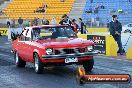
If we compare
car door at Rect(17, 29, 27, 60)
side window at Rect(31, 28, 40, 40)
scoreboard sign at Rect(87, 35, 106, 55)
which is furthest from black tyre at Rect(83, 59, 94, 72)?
scoreboard sign at Rect(87, 35, 106, 55)

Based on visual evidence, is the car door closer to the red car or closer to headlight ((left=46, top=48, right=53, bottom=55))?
the red car

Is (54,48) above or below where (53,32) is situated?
below

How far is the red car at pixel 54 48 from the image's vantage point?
11062mm

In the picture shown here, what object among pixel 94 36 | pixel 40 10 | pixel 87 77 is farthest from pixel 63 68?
pixel 40 10

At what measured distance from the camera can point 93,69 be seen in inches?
485

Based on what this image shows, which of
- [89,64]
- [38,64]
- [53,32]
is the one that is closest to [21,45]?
[53,32]

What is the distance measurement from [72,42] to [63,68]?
1773mm

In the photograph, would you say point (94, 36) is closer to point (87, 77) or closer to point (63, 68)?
point (63, 68)

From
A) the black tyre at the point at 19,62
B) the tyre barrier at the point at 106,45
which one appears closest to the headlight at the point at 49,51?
the black tyre at the point at 19,62

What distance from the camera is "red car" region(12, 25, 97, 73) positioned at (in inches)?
→ 436

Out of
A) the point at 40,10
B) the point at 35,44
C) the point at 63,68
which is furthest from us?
the point at 40,10

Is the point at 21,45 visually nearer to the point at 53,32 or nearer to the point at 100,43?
the point at 53,32

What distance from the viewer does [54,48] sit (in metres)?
11.1

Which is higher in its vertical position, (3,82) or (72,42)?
(72,42)
